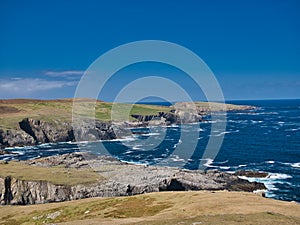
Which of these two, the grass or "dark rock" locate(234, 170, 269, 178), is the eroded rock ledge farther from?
"dark rock" locate(234, 170, 269, 178)

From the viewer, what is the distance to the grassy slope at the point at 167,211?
1491 inches

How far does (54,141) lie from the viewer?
189m

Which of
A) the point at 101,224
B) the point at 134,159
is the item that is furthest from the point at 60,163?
the point at 101,224

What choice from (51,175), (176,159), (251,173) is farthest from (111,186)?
(176,159)

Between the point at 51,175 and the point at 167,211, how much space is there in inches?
1767

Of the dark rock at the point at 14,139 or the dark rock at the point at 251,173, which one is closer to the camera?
the dark rock at the point at 251,173

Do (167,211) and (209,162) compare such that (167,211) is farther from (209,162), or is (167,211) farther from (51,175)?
(209,162)

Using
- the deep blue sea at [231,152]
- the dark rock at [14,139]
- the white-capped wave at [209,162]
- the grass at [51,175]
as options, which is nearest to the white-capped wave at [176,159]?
the deep blue sea at [231,152]

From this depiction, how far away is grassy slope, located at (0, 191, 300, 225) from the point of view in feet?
124

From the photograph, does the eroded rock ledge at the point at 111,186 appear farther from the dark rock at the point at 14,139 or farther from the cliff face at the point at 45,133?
the cliff face at the point at 45,133

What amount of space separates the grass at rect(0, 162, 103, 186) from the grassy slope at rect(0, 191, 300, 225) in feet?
54.6

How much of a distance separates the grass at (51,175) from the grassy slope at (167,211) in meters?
16.6

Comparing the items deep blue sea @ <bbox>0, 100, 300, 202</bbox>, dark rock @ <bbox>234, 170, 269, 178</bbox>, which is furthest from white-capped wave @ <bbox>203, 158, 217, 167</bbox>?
dark rock @ <bbox>234, 170, 269, 178</bbox>

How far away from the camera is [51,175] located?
281ft
